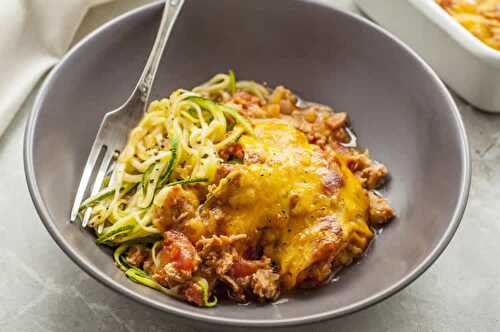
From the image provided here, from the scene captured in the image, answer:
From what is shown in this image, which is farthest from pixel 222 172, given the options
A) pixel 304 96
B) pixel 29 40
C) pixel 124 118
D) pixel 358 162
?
pixel 29 40

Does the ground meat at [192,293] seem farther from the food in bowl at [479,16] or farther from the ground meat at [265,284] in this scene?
the food in bowl at [479,16]

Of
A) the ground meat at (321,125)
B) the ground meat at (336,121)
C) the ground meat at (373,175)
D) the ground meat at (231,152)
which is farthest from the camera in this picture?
the ground meat at (336,121)

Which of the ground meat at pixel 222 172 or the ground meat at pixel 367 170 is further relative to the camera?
the ground meat at pixel 367 170

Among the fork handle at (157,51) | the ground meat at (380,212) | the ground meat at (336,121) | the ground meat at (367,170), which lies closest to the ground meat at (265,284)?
the ground meat at (380,212)

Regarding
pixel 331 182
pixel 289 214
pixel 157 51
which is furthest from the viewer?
pixel 157 51

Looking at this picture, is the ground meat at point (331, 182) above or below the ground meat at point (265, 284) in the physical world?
above

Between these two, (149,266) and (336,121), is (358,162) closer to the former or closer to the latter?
(336,121)

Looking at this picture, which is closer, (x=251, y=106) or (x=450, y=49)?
(x=251, y=106)
